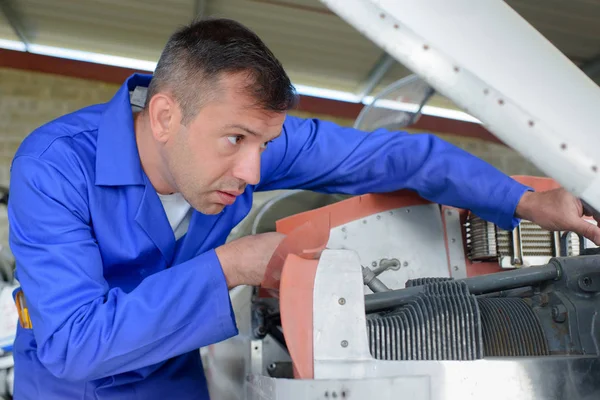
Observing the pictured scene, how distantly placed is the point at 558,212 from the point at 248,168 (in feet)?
2.58

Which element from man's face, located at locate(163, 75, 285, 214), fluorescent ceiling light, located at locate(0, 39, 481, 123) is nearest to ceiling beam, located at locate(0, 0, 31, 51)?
fluorescent ceiling light, located at locate(0, 39, 481, 123)

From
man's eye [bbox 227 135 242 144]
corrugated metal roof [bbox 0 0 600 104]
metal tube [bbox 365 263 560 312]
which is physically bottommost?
metal tube [bbox 365 263 560 312]

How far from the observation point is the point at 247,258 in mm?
1294

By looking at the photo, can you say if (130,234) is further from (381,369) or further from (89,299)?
(381,369)

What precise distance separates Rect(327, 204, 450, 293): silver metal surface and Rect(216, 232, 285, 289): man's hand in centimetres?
67

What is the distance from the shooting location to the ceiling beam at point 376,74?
5.71 m

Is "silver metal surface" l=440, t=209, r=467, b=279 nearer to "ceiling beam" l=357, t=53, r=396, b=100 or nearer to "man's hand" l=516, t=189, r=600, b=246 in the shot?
"man's hand" l=516, t=189, r=600, b=246

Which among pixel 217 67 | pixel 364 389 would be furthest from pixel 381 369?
pixel 217 67

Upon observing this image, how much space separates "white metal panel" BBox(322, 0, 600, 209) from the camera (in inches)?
34.3

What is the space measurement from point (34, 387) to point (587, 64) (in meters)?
5.75

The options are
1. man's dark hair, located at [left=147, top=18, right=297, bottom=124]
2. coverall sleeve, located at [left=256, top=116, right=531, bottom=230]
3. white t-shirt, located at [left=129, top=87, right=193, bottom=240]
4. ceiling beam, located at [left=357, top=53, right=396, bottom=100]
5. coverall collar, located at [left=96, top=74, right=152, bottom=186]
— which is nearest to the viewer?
man's dark hair, located at [left=147, top=18, right=297, bottom=124]

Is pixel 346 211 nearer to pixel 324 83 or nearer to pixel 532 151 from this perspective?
pixel 532 151

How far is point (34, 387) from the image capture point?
159 cm

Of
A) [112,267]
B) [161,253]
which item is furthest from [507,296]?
[112,267]
